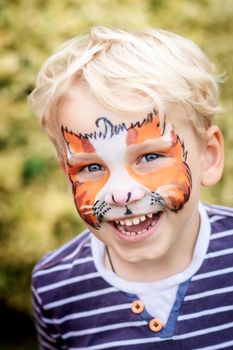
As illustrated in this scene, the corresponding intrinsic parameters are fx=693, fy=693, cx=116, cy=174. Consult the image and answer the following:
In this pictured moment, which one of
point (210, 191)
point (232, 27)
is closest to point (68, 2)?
point (232, 27)

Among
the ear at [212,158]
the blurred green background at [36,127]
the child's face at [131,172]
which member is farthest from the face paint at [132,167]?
the blurred green background at [36,127]

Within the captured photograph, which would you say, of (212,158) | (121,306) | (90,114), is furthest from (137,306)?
(90,114)

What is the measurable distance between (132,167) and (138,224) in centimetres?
15

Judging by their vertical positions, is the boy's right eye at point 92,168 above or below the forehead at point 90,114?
below

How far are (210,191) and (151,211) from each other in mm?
2072

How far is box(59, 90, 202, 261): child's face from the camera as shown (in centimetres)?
171

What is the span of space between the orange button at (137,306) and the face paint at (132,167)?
28 centimetres

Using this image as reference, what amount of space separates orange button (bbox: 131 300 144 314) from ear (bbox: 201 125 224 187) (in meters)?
0.37

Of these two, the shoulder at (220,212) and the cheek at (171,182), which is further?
the shoulder at (220,212)

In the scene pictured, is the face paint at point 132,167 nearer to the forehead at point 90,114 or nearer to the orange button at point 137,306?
the forehead at point 90,114

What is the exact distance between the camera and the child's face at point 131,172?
1712 mm

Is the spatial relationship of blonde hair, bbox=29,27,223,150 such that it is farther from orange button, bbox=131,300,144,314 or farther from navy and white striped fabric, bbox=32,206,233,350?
orange button, bbox=131,300,144,314

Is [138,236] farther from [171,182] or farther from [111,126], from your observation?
[111,126]

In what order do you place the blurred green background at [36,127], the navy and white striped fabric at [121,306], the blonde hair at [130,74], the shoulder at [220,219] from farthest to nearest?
the blurred green background at [36,127] → the shoulder at [220,219] → the navy and white striped fabric at [121,306] → the blonde hair at [130,74]
